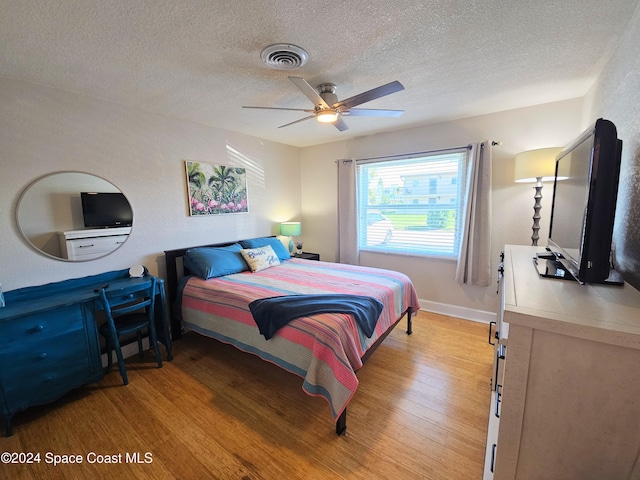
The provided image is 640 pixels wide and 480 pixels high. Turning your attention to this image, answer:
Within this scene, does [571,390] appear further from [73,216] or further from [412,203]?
[73,216]

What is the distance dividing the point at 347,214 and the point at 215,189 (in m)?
1.86

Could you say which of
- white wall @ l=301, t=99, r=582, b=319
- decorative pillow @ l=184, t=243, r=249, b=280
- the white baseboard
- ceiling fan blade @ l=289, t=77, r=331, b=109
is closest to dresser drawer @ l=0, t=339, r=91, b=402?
decorative pillow @ l=184, t=243, r=249, b=280

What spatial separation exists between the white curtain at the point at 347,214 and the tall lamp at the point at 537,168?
6.40 feet

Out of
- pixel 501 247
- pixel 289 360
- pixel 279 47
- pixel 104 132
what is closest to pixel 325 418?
pixel 289 360

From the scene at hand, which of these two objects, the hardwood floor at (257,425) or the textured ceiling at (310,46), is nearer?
the textured ceiling at (310,46)

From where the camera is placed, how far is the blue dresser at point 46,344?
1672 millimetres

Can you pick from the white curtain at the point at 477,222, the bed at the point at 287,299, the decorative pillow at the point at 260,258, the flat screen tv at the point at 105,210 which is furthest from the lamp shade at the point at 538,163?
the flat screen tv at the point at 105,210

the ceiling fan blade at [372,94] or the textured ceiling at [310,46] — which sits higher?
the textured ceiling at [310,46]

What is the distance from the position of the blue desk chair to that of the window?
2.74 m

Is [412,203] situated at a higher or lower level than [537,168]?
lower

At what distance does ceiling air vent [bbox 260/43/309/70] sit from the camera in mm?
1572

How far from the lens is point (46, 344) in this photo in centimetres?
181

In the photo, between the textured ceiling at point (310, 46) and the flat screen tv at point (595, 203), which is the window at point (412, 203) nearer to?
the textured ceiling at point (310, 46)

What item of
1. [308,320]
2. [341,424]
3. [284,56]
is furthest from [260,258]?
[284,56]
